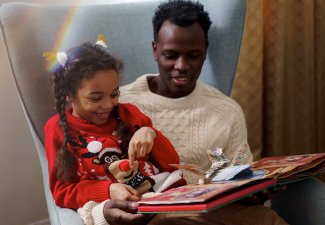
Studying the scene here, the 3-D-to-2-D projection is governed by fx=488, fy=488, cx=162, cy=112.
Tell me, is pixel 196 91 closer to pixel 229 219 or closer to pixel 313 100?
pixel 229 219

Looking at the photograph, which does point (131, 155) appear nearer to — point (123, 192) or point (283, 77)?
point (123, 192)

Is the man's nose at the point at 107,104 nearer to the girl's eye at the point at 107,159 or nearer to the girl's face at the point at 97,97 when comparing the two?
the girl's face at the point at 97,97

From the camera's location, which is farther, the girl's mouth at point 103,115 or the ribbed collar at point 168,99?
the ribbed collar at point 168,99

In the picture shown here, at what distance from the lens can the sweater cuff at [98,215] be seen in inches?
36.0

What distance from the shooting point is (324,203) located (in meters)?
1.04

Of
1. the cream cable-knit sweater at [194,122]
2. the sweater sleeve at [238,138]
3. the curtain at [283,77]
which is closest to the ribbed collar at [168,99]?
the cream cable-knit sweater at [194,122]

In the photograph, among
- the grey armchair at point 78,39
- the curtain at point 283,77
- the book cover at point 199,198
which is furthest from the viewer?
the curtain at point 283,77

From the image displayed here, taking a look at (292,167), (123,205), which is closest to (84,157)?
(123,205)

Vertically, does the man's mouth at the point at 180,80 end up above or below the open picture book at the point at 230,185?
above

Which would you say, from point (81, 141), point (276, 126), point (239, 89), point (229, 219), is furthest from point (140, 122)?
point (276, 126)

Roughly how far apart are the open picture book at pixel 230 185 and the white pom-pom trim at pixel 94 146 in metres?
0.13

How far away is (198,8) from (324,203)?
54 centimetres

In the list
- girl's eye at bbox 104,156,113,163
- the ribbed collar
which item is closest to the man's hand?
girl's eye at bbox 104,156,113,163

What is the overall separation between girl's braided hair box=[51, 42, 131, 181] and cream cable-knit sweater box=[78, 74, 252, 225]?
8.6 inches
